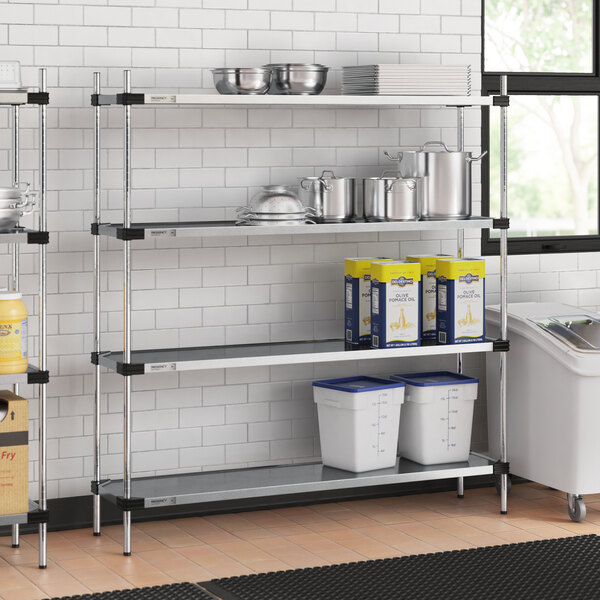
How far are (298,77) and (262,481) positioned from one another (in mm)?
1603

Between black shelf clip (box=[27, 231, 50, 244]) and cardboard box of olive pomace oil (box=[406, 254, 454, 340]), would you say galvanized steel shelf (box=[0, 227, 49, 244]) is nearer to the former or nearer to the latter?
black shelf clip (box=[27, 231, 50, 244])

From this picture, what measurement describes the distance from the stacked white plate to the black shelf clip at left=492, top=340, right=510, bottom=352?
3.39ft

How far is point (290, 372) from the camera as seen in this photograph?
16.9 feet

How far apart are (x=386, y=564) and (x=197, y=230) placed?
139 cm

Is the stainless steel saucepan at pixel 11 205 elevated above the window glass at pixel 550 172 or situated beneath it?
situated beneath

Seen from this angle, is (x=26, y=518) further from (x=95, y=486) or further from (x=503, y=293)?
(x=503, y=293)

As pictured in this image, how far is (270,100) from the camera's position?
4492 millimetres

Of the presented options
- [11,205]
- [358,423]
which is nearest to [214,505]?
[358,423]

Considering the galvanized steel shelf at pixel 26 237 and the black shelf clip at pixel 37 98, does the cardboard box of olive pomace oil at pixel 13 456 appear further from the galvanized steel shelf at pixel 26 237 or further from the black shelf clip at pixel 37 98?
the black shelf clip at pixel 37 98

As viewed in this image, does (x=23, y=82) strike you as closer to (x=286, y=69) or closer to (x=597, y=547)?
(x=286, y=69)

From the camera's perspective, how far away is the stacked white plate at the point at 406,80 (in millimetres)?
4730

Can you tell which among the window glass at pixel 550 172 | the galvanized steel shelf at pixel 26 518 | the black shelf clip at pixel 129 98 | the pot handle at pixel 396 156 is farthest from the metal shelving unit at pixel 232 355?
the window glass at pixel 550 172

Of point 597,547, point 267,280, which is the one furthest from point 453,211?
point 597,547

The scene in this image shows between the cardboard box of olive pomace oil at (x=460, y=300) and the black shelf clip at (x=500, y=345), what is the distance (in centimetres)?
6
